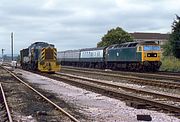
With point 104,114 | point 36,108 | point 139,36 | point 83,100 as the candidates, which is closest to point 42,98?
point 83,100

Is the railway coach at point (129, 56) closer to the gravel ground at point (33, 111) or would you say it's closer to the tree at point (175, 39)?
the tree at point (175, 39)

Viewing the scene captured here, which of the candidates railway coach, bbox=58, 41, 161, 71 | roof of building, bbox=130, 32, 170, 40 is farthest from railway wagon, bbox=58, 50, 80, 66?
roof of building, bbox=130, 32, 170, 40

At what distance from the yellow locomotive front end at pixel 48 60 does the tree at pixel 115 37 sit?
5481cm

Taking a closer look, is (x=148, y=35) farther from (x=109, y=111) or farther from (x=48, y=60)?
(x=109, y=111)

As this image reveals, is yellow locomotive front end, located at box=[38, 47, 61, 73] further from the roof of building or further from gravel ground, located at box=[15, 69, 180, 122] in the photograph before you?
the roof of building

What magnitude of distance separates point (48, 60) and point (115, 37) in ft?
188

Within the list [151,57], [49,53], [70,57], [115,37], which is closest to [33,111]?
[49,53]

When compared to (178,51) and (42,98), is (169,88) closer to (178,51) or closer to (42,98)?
(42,98)

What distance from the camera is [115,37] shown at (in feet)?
316

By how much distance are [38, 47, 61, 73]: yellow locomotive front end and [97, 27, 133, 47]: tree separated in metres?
54.8

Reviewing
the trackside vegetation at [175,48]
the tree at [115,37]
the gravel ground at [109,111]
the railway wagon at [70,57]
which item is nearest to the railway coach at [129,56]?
the trackside vegetation at [175,48]

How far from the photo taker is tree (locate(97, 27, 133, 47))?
95.7 metres

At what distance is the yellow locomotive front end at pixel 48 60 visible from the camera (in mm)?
40062

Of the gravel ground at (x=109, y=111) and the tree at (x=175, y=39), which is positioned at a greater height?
the tree at (x=175, y=39)
